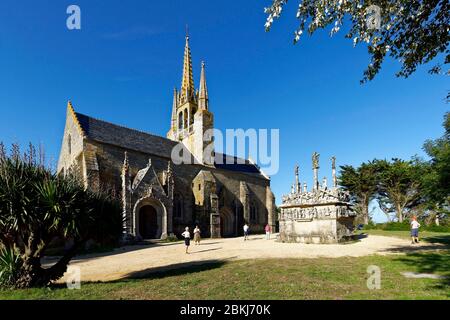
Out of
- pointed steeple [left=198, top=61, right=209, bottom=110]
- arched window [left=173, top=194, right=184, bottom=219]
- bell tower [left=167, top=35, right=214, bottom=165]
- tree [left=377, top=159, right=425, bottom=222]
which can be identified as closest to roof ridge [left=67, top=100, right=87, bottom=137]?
arched window [left=173, top=194, right=184, bottom=219]

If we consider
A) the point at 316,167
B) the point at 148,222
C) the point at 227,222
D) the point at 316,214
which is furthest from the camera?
the point at 227,222

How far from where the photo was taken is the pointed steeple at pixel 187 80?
4209cm

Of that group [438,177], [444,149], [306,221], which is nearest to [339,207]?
[306,221]

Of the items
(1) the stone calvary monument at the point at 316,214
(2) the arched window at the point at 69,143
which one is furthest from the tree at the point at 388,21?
(2) the arched window at the point at 69,143

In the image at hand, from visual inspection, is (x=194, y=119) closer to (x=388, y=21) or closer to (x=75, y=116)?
(x=75, y=116)

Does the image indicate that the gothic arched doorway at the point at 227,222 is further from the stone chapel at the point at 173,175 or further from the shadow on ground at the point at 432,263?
the shadow on ground at the point at 432,263

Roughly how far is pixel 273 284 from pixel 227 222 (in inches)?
1183

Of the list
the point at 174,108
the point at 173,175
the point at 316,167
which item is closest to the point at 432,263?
the point at 316,167

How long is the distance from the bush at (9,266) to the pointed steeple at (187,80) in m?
35.8

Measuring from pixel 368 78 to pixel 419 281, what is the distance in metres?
6.21

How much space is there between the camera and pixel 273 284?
7.40 meters

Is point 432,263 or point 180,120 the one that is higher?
point 180,120
